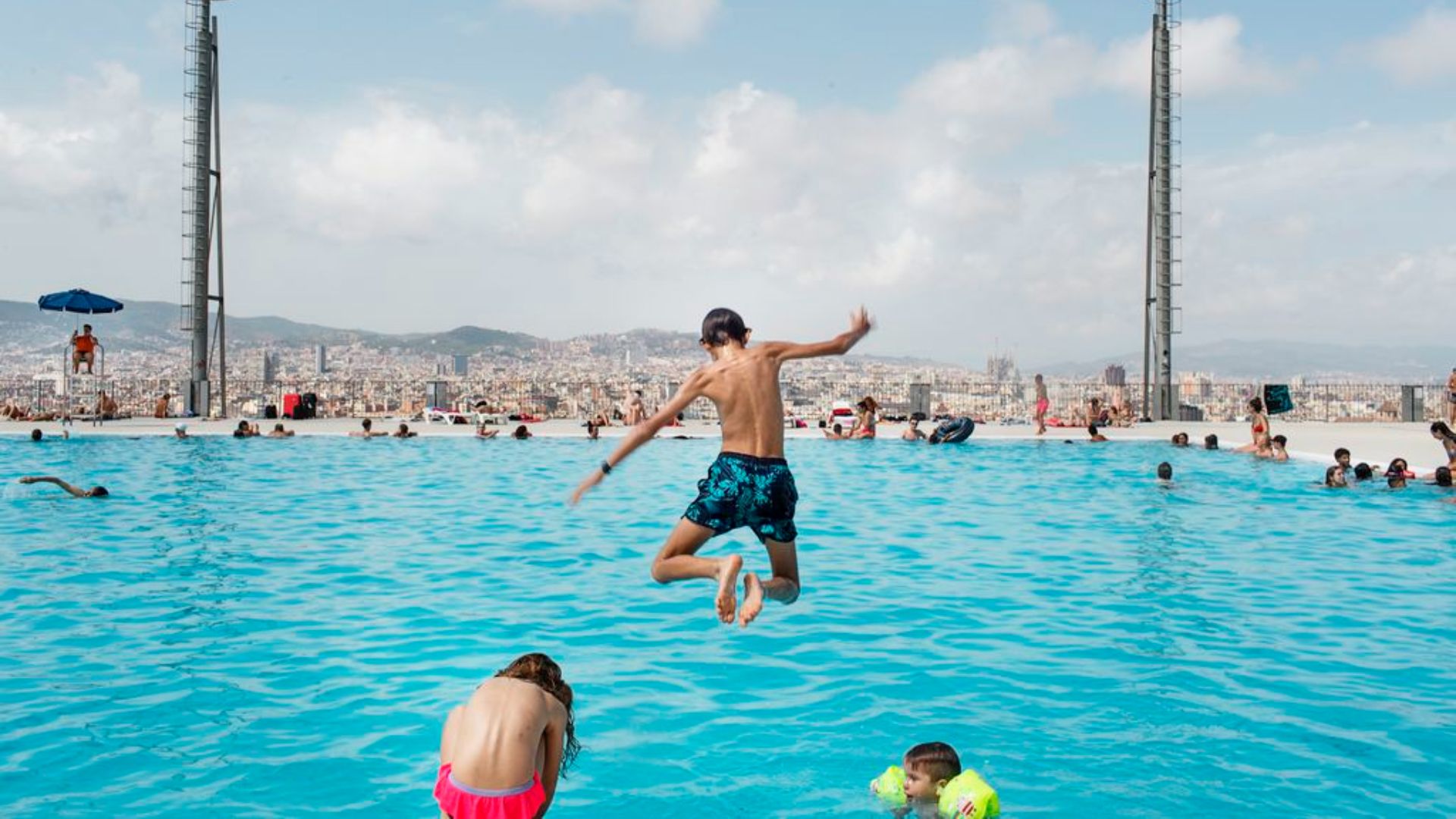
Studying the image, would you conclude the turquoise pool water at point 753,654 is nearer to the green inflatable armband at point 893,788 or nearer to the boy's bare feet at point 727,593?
the green inflatable armband at point 893,788

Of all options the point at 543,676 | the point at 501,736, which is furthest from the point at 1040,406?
the point at 501,736

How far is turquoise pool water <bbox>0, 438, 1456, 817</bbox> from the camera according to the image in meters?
6.20

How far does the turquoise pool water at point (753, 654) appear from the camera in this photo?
6199 mm

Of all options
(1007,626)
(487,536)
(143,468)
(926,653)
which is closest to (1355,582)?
(1007,626)

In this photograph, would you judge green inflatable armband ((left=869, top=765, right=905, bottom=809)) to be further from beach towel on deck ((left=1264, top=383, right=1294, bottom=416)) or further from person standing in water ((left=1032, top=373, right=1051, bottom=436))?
beach towel on deck ((left=1264, top=383, right=1294, bottom=416))

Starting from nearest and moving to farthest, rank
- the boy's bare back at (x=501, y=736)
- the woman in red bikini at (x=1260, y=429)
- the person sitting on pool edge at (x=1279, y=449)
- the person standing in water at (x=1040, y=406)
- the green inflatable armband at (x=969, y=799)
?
the boy's bare back at (x=501, y=736) → the green inflatable armband at (x=969, y=799) → the person sitting on pool edge at (x=1279, y=449) → the woman in red bikini at (x=1260, y=429) → the person standing in water at (x=1040, y=406)

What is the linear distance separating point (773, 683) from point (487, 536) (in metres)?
7.17

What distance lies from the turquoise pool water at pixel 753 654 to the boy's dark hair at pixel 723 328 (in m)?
2.36

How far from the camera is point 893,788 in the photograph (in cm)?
583

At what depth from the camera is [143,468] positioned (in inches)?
850

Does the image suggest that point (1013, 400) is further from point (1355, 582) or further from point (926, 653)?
point (926, 653)

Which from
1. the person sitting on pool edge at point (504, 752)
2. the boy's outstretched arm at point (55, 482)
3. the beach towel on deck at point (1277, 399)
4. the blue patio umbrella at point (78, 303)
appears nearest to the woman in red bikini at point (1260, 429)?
the beach towel on deck at point (1277, 399)

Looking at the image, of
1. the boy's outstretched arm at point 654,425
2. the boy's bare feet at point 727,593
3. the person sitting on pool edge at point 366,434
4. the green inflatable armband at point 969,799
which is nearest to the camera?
the green inflatable armband at point 969,799

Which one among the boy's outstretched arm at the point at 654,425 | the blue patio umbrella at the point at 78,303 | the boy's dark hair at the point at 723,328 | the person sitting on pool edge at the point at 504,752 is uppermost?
the blue patio umbrella at the point at 78,303
